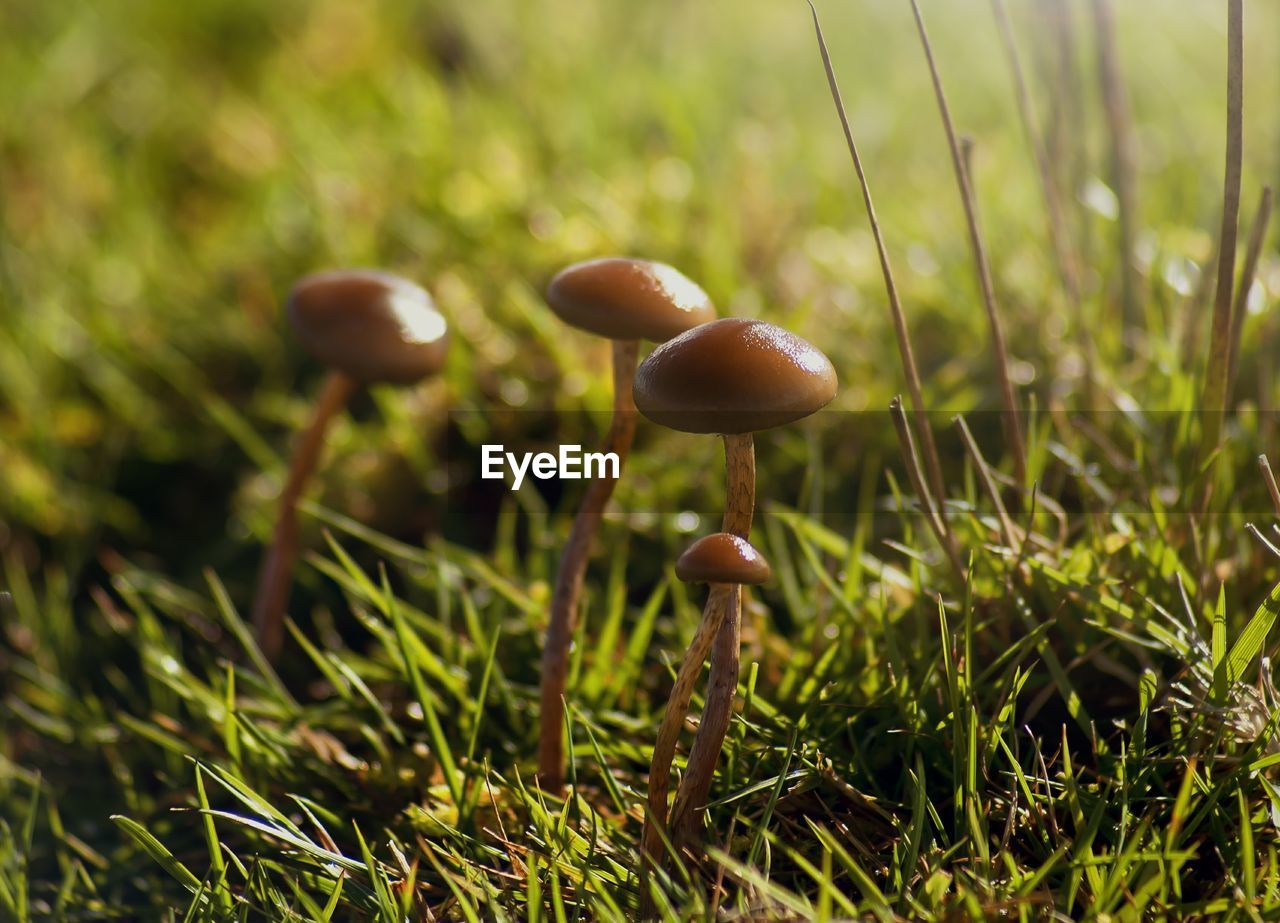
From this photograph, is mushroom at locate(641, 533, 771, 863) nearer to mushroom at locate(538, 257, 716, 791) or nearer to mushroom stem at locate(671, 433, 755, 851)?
mushroom stem at locate(671, 433, 755, 851)

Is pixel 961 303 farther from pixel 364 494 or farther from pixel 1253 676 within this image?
pixel 364 494

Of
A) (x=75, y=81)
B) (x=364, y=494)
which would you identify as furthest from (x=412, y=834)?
(x=75, y=81)

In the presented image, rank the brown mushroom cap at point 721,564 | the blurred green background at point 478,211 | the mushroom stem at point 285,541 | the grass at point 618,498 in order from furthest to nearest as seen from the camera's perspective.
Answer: the blurred green background at point 478,211
the mushroom stem at point 285,541
the grass at point 618,498
the brown mushroom cap at point 721,564

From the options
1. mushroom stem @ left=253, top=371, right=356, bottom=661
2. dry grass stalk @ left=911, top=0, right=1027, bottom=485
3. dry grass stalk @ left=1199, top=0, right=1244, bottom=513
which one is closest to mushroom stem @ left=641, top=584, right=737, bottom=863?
dry grass stalk @ left=911, top=0, right=1027, bottom=485

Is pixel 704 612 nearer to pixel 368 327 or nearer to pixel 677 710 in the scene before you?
pixel 677 710

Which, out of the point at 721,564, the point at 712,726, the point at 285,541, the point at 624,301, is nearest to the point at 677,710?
the point at 712,726

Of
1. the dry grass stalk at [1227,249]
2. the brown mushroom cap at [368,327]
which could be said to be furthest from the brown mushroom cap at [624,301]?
the dry grass stalk at [1227,249]

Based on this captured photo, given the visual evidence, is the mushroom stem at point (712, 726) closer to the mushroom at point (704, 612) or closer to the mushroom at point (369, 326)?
the mushroom at point (704, 612)

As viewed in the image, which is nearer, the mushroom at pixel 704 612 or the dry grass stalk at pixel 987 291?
the mushroom at pixel 704 612
